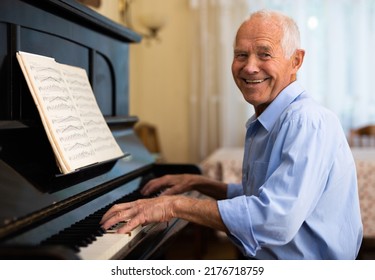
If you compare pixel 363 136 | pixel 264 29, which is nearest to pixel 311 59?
pixel 363 136

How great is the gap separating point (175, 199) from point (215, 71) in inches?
138

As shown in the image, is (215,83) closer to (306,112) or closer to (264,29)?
(264,29)

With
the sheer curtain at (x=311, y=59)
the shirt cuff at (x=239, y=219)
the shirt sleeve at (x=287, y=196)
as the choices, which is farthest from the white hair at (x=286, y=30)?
the sheer curtain at (x=311, y=59)

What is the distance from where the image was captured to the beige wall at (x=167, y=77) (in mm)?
4891

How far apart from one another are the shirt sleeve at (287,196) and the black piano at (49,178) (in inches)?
9.4

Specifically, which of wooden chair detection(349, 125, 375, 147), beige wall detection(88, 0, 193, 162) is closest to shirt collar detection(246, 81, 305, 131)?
wooden chair detection(349, 125, 375, 147)

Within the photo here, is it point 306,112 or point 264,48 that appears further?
point 264,48

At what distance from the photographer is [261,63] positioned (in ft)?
5.35

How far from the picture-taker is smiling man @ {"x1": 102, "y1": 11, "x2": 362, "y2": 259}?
1396 mm

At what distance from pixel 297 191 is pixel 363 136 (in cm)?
325

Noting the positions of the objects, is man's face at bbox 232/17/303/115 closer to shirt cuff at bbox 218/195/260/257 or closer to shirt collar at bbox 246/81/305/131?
shirt collar at bbox 246/81/305/131

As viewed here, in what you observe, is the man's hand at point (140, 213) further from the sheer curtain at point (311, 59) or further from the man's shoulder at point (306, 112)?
the sheer curtain at point (311, 59)
